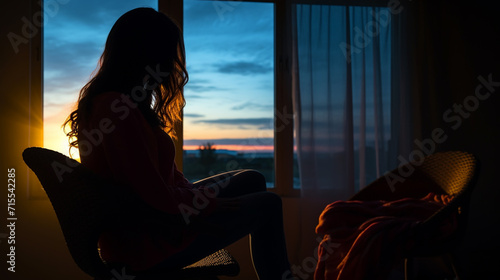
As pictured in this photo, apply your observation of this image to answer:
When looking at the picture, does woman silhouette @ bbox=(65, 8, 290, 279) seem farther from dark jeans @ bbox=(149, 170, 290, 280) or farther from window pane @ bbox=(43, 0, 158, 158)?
window pane @ bbox=(43, 0, 158, 158)

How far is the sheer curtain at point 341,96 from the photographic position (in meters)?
2.60

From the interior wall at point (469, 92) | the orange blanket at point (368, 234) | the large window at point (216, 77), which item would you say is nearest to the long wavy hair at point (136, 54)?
the orange blanket at point (368, 234)

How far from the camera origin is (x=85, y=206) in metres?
1.03

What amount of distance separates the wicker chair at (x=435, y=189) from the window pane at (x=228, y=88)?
95cm

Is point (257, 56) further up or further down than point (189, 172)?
further up

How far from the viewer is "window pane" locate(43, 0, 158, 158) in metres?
2.59

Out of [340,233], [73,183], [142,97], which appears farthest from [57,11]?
[340,233]

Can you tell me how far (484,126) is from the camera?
277cm

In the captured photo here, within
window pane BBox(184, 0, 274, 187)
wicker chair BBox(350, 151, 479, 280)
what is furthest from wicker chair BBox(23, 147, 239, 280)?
window pane BBox(184, 0, 274, 187)

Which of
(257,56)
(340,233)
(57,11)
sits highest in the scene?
(57,11)

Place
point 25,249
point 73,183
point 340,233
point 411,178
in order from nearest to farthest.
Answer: point 73,183
point 340,233
point 411,178
point 25,249

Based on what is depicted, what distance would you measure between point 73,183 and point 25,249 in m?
1.78

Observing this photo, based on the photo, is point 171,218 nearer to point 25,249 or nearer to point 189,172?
point 189,172

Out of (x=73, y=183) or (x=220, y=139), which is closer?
(x=73, y=183)
